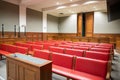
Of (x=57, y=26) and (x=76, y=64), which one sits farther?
(x=57, y=26)

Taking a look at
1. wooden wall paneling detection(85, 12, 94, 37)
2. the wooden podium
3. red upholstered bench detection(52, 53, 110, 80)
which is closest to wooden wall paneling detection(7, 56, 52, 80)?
the wooden podium

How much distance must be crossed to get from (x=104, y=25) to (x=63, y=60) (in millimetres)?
9148

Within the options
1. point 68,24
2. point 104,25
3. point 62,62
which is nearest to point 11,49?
point 62,62

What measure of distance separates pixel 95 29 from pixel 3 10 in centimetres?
874

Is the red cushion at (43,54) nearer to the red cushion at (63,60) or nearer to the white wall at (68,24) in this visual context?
the red cushion at (63,60)

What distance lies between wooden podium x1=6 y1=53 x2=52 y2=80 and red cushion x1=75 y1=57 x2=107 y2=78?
0.92 meters

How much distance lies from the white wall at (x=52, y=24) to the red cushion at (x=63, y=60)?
907 centimetres

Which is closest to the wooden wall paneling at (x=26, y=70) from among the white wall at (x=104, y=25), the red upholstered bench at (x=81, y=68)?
the red upholstered bench at (x=81, y=68)

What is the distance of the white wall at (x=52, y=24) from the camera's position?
38.3 ft

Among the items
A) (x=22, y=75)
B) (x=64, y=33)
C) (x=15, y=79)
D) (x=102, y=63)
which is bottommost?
(x=15, y=79)

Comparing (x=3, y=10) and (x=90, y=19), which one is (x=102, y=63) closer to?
(x=3, y=10)

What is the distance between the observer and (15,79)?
6.48 ft

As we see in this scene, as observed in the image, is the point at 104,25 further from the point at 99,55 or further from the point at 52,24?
the point at 99,55

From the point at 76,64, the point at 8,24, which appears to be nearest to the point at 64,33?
the point at 8,24
